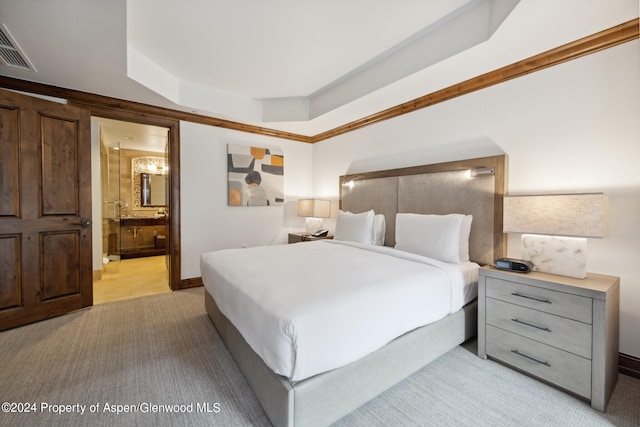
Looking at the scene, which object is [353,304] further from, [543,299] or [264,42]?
[264,42]

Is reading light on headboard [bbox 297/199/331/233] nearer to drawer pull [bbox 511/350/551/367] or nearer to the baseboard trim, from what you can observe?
drawer pull [bbox 511/350/551/367]

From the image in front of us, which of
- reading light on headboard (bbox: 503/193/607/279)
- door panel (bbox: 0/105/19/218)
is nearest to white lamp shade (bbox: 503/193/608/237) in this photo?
reading light on headboard (bbox: 503/193/607/279)

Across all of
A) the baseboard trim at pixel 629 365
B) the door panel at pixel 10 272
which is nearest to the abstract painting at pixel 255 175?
the door panel at pixel 10 272

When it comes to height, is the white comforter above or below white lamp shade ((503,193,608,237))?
below

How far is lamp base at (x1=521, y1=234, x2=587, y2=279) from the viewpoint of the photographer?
1916 mm

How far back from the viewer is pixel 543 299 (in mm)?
1850

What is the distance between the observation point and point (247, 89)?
3723mm

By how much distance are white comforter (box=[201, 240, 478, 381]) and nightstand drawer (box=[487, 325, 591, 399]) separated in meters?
0.37

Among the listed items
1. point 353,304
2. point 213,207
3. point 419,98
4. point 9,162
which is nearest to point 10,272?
point 9,162

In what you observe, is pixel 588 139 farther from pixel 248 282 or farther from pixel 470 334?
pixel 248 282

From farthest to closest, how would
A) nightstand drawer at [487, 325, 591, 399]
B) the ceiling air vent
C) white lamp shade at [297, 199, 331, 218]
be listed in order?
white lamp shade at [297, 199, 331, 218], the ceiling air vent, nightstand drawer at [487, 325, 591, 399]

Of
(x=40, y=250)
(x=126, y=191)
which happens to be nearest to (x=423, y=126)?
(x=40, y=250)

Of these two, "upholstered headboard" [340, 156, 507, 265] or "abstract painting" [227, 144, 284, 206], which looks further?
"abstract painting" [227, 144, 284, 206]

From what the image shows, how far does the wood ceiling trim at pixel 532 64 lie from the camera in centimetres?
193
